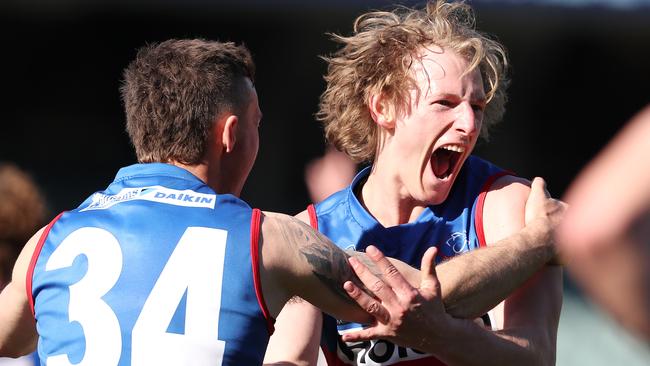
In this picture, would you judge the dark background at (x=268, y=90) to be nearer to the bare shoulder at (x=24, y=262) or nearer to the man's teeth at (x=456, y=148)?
the man's teeth at (x=456, y=148)

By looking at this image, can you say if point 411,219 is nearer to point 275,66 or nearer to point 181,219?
point 181,219

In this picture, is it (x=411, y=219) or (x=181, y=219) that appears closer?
(x=181, y=219)

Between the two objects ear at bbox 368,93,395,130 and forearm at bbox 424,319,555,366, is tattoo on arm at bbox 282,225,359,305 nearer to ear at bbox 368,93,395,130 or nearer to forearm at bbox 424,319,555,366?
forearm at bbox 424,319,555,366

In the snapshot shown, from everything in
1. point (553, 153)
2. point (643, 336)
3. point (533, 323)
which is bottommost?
point (553, 153)

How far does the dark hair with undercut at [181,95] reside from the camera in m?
3.37

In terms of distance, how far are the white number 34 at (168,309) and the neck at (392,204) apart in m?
1.00

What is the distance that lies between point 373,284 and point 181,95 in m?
0.86

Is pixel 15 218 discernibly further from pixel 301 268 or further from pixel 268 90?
pixel 268 90

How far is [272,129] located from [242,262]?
792 centimetres

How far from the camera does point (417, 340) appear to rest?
3211 millimetres

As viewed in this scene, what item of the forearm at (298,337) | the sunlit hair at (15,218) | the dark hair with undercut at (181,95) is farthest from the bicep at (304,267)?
the sunlit hair at (15,218)

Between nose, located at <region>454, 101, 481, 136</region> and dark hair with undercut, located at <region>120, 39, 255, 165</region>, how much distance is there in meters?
0.75

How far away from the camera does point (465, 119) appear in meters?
3.71

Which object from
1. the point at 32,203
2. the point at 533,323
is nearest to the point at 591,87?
the point at 32,203
